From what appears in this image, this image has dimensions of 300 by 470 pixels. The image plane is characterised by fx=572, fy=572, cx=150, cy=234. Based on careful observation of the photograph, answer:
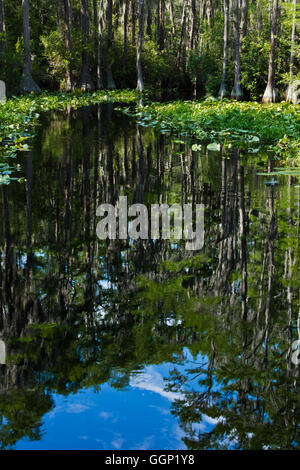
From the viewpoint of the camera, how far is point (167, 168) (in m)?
9.92

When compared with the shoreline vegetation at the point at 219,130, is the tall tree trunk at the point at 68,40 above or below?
above

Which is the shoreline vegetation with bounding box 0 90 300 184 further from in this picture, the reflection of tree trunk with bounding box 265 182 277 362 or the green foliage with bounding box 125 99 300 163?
the reflection of tree trunk with bounding box 265 182 277 362

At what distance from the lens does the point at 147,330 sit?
3402 millimetres

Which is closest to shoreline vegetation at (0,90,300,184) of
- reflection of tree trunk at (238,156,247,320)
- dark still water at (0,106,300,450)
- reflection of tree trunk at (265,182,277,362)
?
reflection of tree trunk at (238,156,247,320)

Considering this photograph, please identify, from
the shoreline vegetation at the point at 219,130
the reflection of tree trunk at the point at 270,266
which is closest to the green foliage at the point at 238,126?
the shoreline vegetation at the point at 219,130

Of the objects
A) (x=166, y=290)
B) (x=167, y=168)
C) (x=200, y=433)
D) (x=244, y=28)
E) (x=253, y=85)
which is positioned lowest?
(x=200, y=433)

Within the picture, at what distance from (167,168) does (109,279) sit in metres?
5.82

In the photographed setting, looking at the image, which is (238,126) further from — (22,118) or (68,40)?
(68,40)

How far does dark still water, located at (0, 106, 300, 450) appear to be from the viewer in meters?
2.45

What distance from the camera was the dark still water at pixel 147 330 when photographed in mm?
2453

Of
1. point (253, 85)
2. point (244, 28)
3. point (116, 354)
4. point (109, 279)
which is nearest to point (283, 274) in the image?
point (109, 279)

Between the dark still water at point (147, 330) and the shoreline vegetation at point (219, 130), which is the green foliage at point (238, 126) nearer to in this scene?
the shoreline vegetation at point (219, 130)

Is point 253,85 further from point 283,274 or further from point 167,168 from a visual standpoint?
point 283,274

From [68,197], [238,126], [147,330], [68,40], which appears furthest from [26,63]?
[147,330]
